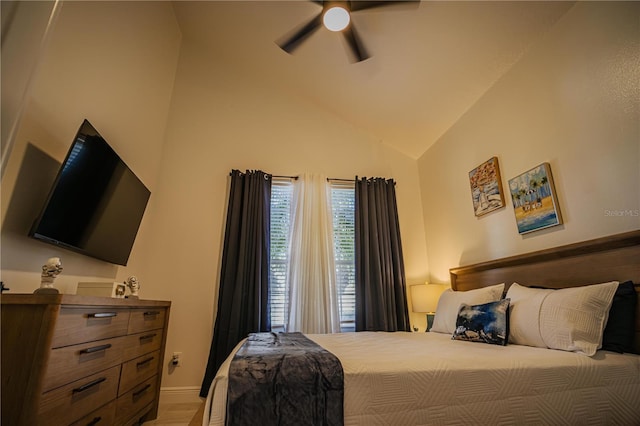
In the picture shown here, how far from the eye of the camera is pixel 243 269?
9.95 ft

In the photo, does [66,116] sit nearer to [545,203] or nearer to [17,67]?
[17,67]

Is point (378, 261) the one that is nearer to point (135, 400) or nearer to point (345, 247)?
point (345, 247)

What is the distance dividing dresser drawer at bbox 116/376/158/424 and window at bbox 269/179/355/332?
119 cm

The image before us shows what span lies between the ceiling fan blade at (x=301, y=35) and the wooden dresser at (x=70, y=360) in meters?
2.25

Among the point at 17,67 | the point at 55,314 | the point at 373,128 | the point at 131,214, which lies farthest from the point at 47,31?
the point at 373,128

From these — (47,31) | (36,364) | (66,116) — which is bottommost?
(36,364)

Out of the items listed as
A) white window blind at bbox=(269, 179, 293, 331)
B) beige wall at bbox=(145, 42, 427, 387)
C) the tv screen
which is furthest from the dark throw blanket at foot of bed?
beige wall at bbox=(145, 42, 427, 387)

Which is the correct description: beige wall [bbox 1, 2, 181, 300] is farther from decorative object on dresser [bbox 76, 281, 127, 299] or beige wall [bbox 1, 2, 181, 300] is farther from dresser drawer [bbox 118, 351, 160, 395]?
dresser drawer [bbox 118, 351, 160, 395]

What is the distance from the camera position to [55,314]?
1207 mm

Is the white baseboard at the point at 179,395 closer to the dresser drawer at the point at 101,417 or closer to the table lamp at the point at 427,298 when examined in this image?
the dresser drawer at the point at 101,417

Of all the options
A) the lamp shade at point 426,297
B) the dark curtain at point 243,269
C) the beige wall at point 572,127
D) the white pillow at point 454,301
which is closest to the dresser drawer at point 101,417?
the dark curtain at point 243,269

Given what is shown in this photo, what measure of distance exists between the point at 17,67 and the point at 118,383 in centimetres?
191

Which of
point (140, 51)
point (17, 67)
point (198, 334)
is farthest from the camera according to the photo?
point (198, 334)

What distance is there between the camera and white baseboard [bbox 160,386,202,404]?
109 inches
